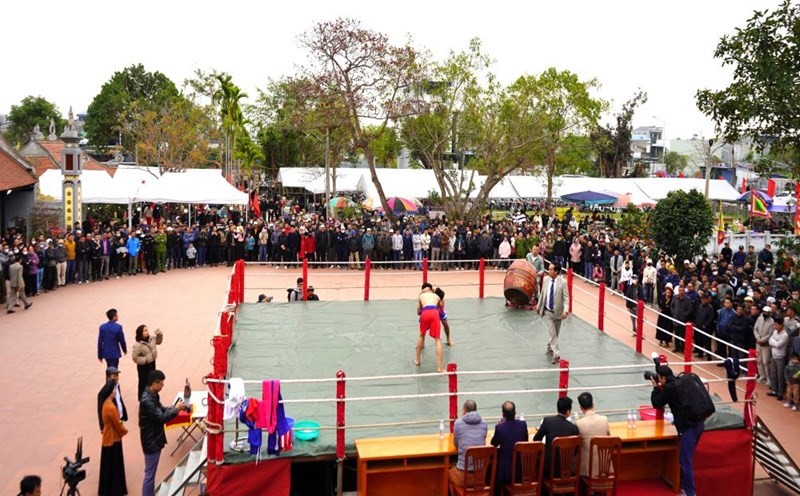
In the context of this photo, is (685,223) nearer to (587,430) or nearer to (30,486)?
(587,430)

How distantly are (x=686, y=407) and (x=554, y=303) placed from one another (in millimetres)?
3625

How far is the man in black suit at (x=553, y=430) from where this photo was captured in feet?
25.7

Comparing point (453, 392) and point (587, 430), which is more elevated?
point (453, 392)

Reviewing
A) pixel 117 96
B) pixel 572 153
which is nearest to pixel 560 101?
pixel 572 153

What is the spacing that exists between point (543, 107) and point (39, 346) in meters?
20.3

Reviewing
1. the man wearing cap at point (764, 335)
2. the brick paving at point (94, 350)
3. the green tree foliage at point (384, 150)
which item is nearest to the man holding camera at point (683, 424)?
the brick paving at point (94, 350)

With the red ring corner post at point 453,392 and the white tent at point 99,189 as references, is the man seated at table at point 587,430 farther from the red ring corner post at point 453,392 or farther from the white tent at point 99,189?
the white tent at point 99,189

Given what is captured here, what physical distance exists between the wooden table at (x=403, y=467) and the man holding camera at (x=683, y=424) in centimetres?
250

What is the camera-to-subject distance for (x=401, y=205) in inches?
1336

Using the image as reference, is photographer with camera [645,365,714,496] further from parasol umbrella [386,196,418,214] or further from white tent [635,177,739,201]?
white tent [635,177,739,201]

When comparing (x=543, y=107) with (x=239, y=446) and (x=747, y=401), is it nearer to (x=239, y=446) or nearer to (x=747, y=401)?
(x=747, y=401)

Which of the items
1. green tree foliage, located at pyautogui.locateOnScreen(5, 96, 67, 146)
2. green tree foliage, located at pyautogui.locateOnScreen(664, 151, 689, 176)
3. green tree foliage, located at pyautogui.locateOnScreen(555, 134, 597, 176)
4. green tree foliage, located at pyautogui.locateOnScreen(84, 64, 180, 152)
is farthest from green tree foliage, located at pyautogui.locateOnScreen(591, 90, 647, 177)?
green tree foliage, located at pyautogui.locateOnScreen(5, 96, 67, 146)

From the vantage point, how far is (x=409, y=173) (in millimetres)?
37469

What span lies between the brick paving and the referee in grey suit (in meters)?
1.99
